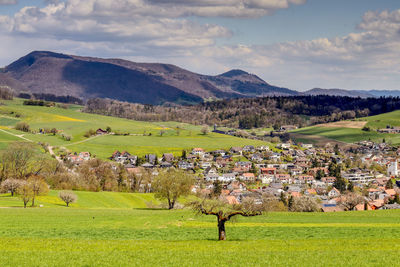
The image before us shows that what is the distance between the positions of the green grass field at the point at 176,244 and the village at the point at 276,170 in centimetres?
6990

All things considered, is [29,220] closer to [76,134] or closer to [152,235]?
[152,235]

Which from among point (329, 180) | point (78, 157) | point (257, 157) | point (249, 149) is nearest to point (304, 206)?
point (329, 180)

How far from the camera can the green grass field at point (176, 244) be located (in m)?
22.3

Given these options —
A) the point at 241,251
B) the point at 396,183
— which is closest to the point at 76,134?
the point at 396,183

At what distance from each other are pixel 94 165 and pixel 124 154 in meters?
44.4

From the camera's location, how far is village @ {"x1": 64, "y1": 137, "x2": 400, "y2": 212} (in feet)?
422

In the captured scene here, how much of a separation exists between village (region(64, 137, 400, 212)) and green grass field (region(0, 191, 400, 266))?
69902 millimetres

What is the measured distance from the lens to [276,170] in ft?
543

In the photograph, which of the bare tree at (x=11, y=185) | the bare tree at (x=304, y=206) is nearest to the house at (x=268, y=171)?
the bare tree at (x=304, y=206)

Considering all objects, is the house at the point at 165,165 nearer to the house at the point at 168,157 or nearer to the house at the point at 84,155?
the house at the point at 168,157

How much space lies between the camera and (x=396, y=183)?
484ft

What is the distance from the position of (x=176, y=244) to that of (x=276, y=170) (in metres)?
140

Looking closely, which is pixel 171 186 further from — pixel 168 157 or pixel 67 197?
pixel 168 157

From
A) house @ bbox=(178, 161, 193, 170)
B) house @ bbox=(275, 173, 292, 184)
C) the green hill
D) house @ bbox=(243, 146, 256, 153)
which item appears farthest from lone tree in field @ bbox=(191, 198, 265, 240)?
house @ bbox=(243, 146, 256, 153)
